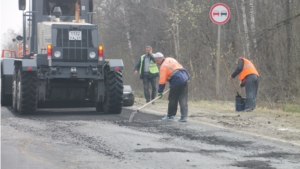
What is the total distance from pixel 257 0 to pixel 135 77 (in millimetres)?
10501

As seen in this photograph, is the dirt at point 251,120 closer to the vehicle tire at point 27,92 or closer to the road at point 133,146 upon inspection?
the road at point 133,146

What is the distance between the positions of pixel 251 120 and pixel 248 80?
2.66 meters

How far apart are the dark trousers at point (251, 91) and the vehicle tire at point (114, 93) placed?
3.20 meters

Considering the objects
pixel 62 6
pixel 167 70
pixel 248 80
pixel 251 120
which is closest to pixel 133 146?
pixel 167 70

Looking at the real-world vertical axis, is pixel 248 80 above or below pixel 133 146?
above

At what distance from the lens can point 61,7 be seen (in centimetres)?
1627

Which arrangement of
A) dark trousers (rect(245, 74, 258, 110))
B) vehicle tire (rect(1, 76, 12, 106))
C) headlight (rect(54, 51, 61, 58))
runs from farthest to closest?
1. vehicle tire (rect(1, 76, 12, 106))
2. dark trousers (rect(245, 74, 258, 110))
3. headlight (rect(54, 51, 61, 58))

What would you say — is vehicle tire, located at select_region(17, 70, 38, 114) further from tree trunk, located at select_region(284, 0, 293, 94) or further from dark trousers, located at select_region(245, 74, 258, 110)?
tree trunk, located at select_region(284, 0, 293, 94)

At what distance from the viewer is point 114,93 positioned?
49.9 ft

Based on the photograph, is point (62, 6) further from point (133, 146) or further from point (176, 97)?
point (133, 146)

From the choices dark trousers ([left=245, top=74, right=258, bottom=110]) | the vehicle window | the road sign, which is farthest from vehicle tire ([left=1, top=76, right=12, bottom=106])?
dark trousers ([left=245, top=74, right=258, bottom=110])

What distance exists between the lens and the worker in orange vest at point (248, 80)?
15.9 meters

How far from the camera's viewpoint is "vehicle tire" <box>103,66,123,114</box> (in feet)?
49.9

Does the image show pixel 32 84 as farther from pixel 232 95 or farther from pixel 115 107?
pixel 232 95
